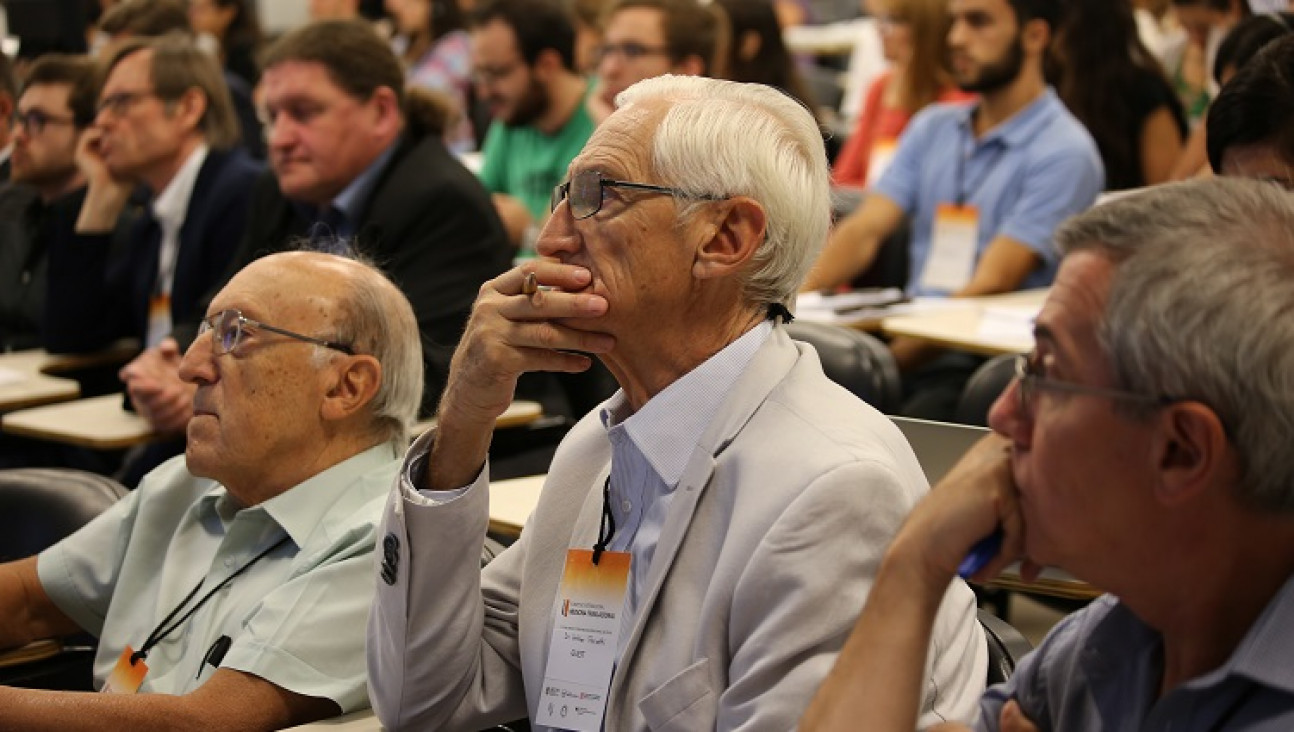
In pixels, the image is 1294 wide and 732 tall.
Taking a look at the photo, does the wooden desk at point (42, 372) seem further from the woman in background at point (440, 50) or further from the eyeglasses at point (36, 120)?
the woman in background at point (440, 50)

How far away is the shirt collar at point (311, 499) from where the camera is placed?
2453mm

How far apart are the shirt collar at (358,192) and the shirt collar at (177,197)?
0.68 metres

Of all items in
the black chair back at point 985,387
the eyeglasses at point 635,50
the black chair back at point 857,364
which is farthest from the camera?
the eyeglasses at point 635,50

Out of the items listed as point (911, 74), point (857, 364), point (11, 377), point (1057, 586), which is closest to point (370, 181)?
point (11, 377)

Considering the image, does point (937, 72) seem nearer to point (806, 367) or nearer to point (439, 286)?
point (439, 286)

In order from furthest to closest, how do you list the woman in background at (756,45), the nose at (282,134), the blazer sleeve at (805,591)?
1. the woman in background at (756,45)
2. the nose at (282,134)
3. the blazer sleeve at (805,591)

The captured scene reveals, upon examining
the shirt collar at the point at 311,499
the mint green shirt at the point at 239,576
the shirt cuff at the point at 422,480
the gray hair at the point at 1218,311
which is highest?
the gray hair at the point at 1218,311

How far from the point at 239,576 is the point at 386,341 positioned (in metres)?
0.41

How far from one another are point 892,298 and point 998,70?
942mm

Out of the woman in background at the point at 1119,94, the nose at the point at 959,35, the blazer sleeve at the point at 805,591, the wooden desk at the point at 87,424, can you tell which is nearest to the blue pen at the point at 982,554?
the blazer sleeve at the point at 805,591

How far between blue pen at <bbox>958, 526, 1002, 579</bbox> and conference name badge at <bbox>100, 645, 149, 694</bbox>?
1412 mm

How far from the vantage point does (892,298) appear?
480 cm

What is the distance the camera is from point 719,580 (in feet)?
5.84

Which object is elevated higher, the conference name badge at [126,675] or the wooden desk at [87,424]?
the conference name badge at [126,675]
